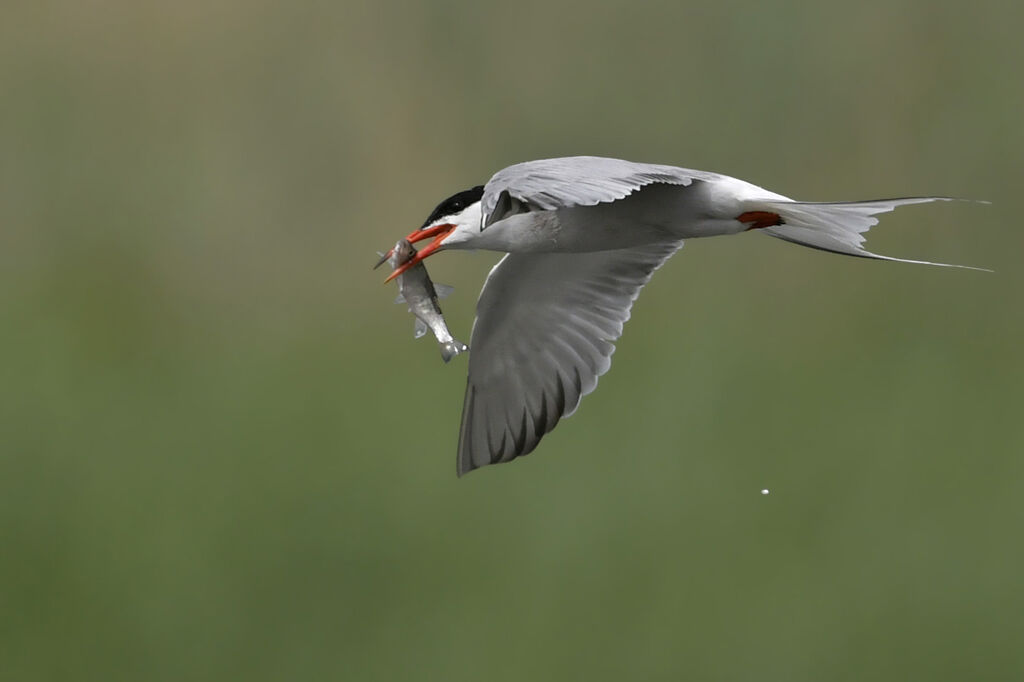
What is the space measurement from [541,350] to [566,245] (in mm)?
708

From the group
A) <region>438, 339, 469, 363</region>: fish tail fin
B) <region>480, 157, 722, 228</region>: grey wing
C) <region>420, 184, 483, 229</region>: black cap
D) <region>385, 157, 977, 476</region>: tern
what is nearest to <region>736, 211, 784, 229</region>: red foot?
<region>385, 157, 977, 476</region>: tern

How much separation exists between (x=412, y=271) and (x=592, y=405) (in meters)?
5.00

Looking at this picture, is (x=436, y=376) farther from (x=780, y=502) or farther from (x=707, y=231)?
(x=707, y=231)

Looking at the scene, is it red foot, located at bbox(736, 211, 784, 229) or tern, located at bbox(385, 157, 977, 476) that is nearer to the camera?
tern, located at bbox(385, 157, 977, 476)

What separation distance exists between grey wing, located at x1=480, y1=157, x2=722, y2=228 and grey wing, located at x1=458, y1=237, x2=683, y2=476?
0.71 meters

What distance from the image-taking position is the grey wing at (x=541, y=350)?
147 inches

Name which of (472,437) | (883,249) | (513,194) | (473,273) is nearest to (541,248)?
(513,194)

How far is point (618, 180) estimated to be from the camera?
2.69 m

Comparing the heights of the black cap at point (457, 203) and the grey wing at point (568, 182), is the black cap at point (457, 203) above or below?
below

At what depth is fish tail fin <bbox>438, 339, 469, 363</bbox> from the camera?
10.4ft

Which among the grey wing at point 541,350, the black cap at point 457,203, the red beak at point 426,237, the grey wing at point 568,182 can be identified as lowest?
the grey wing at point 541,350

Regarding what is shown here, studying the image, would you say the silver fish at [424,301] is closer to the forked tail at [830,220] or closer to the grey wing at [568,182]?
the grey wing at [568,182]

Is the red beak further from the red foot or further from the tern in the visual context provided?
the red foot

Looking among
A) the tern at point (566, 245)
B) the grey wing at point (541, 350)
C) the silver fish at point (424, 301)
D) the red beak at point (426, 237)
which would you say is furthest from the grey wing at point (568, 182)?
the grey wing at point (541, 350)
